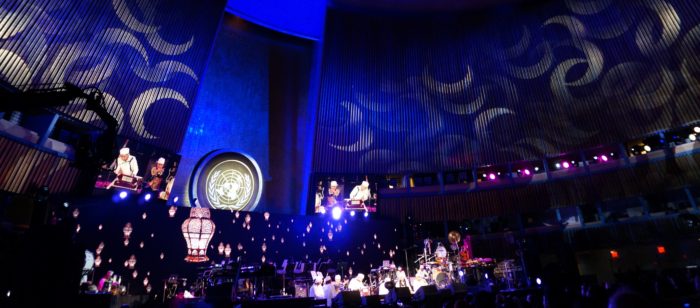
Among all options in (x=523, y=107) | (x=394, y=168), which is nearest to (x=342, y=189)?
(x=394, y=168)

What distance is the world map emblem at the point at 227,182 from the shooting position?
11422mm

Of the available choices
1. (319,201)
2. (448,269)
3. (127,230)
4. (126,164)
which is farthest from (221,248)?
(448,269)

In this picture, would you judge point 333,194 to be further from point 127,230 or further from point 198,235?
point 127,230

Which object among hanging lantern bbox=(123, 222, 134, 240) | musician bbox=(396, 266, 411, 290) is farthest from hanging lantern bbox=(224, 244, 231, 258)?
musician bbox=(396, 266, 411, 290)

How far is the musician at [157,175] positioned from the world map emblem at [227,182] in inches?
62.0

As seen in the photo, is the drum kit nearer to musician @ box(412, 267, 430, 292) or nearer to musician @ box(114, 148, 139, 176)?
musician @ box(412, 267, 430, 292)

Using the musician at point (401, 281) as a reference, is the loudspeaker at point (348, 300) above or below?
below

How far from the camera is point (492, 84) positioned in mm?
13141

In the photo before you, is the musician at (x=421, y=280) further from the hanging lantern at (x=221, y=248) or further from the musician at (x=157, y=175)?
the musician at (x=157, y=175)

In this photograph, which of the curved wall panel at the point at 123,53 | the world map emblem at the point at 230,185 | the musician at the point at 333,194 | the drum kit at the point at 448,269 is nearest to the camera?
the curved wall panel at the point at 123,53

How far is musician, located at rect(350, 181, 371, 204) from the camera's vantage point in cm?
1270

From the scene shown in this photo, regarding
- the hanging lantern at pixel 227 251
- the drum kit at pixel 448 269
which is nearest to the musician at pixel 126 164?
the hanging lantern at pixel 227 251

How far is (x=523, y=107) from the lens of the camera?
41.8 ft

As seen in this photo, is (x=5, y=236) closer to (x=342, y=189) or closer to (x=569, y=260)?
(x=342, y=189)
